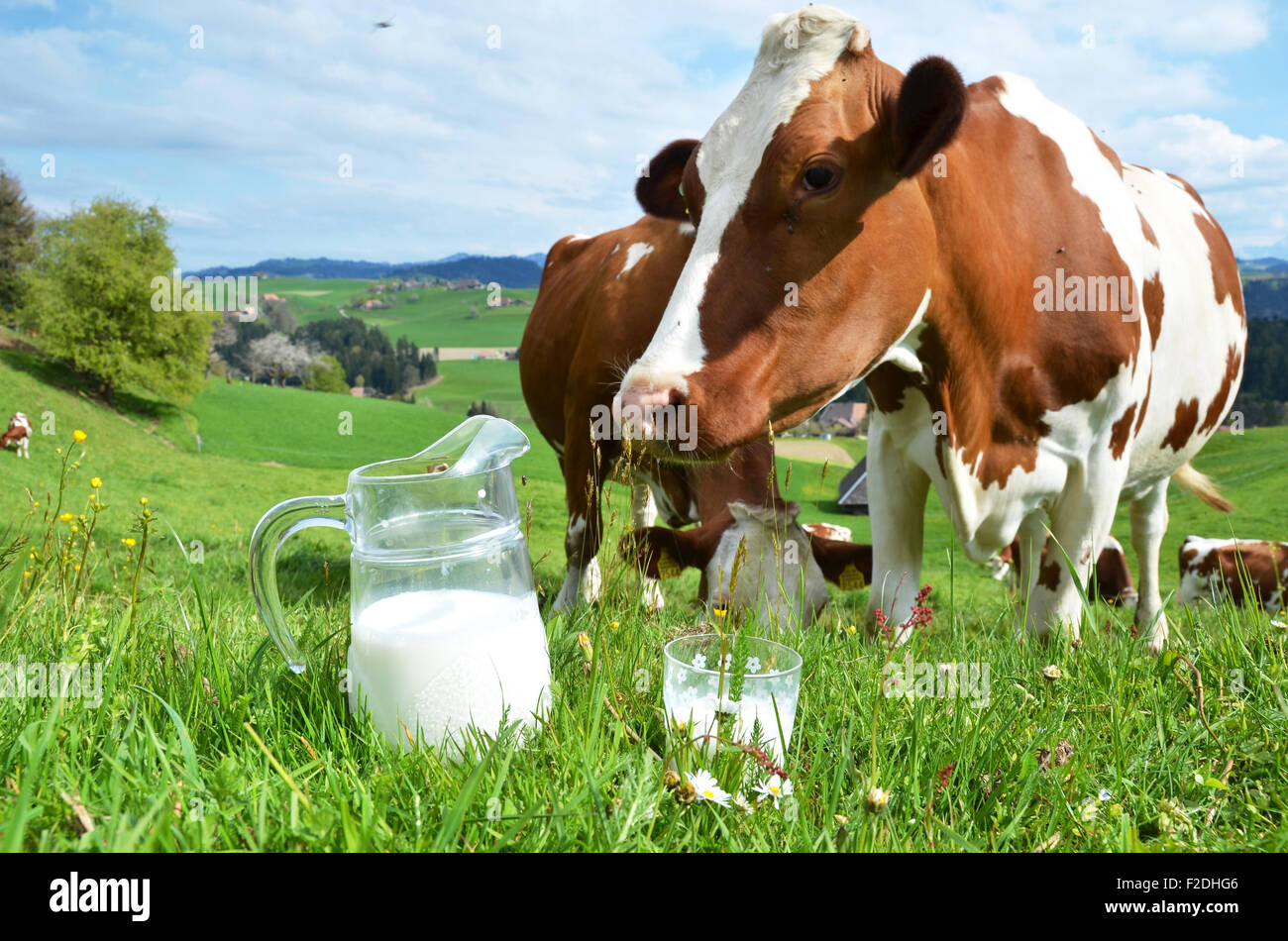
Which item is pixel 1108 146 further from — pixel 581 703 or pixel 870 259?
pixel 581 703

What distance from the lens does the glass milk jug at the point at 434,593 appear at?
1698mm

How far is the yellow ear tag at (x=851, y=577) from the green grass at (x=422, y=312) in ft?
186

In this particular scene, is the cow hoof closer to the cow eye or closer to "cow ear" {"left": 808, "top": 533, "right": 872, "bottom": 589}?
"cow ear" {"left": 808, "top": 533, "right": 872, "bottom": 589}

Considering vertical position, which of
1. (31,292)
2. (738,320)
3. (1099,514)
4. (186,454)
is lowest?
(186,454)

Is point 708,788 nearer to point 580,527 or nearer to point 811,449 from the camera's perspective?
point 580,527

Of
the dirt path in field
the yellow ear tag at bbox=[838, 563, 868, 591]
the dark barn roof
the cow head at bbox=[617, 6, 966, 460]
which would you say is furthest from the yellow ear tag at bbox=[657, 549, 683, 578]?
the dirt path in field

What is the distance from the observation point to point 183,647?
7.72 ft

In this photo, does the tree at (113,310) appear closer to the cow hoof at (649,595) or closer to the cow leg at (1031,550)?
the cow hoof at (649,595)

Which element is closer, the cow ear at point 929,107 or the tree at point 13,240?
the cow ear at point 929,107

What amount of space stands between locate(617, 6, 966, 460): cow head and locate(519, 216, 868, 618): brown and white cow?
27 cm

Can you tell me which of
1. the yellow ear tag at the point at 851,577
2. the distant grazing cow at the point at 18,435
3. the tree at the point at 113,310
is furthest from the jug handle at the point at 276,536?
the tree at the point at 113,310
